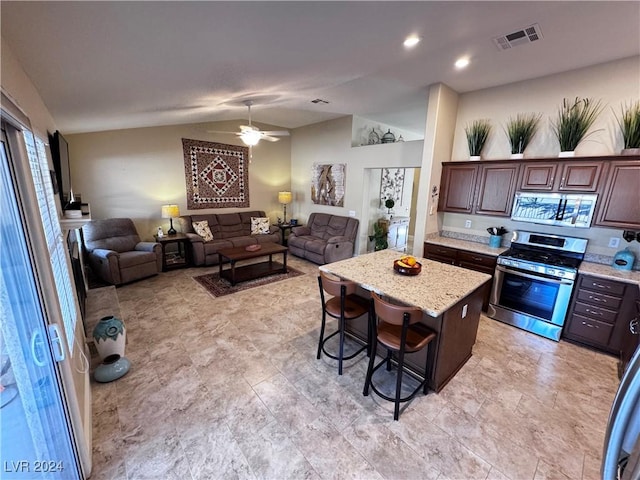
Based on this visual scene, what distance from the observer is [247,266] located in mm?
5129

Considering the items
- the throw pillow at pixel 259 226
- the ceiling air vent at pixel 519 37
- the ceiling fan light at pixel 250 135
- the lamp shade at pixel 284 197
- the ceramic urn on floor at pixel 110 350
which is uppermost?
the ceiling air vent at pixel 519 37

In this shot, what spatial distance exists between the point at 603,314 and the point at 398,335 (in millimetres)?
2427

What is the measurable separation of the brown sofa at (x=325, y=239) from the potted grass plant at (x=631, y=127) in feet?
12.7

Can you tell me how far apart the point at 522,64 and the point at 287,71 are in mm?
2591

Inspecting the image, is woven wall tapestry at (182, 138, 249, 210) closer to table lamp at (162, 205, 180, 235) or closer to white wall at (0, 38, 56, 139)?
table lamp at (162, 205, 180, 235)

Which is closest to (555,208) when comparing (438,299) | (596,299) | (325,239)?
Result: (596,299)

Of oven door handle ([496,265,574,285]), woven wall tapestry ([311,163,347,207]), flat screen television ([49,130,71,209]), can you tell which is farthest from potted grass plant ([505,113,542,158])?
flat screen television ([49,130,71,209])

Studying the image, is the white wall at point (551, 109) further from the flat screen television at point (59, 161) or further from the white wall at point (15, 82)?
the flat screen television at point (59, 161)

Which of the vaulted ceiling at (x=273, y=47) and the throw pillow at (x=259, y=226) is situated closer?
the vaulted ceiling at (x=273, y=47)

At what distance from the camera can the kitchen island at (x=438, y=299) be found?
6.74ft

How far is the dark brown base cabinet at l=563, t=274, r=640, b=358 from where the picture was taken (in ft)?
8.52

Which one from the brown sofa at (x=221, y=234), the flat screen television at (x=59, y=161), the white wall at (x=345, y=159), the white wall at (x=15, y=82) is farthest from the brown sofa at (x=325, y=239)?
the white wall at (x=15, y=82)

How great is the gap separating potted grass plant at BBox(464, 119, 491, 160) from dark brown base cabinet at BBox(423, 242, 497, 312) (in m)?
1.37

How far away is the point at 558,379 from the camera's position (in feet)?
8.01
